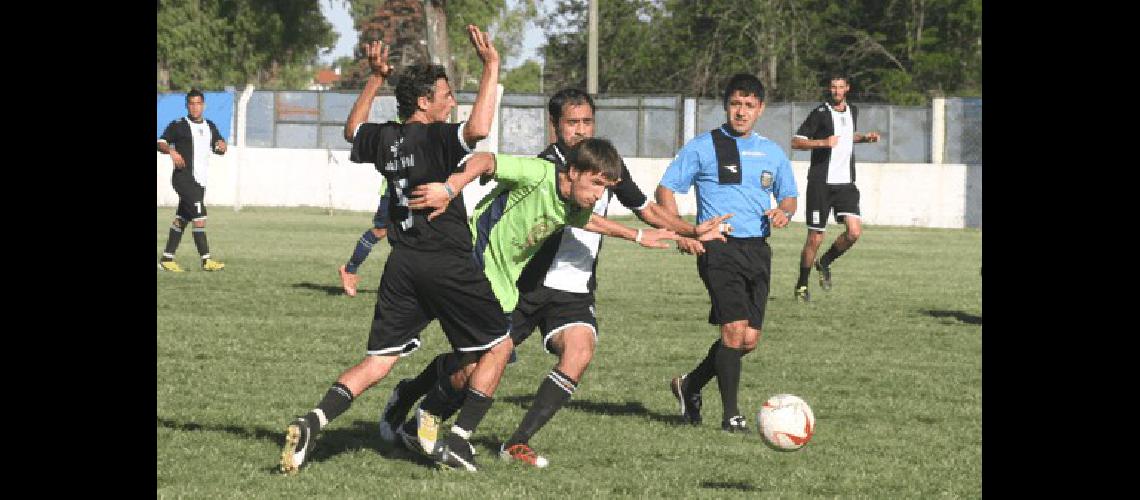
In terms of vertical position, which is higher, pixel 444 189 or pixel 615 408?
pixel 444 189

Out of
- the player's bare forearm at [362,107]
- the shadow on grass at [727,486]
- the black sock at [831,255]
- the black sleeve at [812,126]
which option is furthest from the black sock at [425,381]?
the black sock at [831,255]

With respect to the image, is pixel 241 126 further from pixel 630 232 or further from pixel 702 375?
pixel 630 232

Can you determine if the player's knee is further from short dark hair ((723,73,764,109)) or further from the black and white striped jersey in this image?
the black and white striped jersey

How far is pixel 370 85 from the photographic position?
300 inches

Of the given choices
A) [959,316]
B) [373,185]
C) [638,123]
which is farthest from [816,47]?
[959,316]

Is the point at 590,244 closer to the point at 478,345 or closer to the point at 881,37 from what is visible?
the point at 478,345

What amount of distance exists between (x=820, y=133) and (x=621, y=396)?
8.13 metres

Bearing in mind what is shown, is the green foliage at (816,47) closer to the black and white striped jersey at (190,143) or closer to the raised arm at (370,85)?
the black and white striped jersey at (190,143)

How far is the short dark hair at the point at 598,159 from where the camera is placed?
24.3 ft

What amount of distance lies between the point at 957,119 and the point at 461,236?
31.1m
